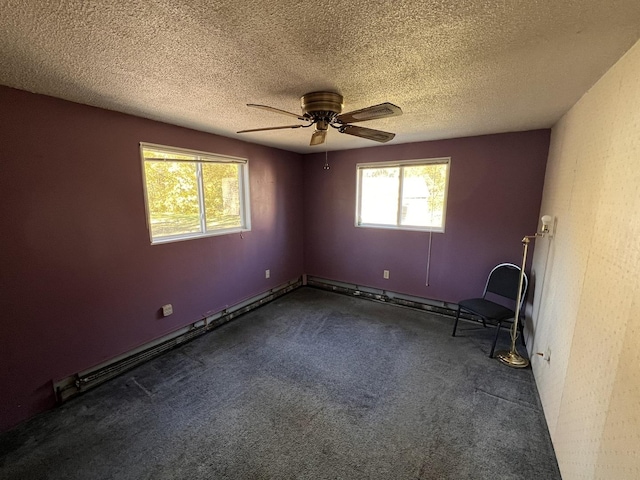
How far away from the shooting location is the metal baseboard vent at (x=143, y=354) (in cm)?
205

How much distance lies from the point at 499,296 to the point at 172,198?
3.78 metres

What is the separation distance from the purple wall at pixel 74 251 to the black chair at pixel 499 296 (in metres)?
2.98

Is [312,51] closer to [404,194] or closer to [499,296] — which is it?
[404,194]

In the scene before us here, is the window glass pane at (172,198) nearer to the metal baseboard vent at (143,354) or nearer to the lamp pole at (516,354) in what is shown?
the metal baseboard vent at (143,354)

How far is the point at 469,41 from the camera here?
119 centimetres

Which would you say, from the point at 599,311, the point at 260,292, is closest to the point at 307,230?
the point at 260,292

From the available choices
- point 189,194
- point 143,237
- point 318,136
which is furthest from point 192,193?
point 318,136

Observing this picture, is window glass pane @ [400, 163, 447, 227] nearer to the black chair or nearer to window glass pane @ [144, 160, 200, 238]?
the black chair

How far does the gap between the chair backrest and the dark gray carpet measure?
0.52 meters

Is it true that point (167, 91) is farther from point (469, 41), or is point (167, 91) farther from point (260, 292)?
point (260, 292)

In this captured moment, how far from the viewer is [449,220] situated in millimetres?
3334

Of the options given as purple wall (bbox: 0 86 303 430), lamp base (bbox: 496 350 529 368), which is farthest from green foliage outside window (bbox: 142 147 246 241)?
lamp base (bbox: 496 350 529 368)

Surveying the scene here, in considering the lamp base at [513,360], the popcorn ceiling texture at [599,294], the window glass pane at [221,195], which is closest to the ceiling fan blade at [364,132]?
the popcorn ceiling texture at [599,294]

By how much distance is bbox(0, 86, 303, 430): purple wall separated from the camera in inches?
69.2
